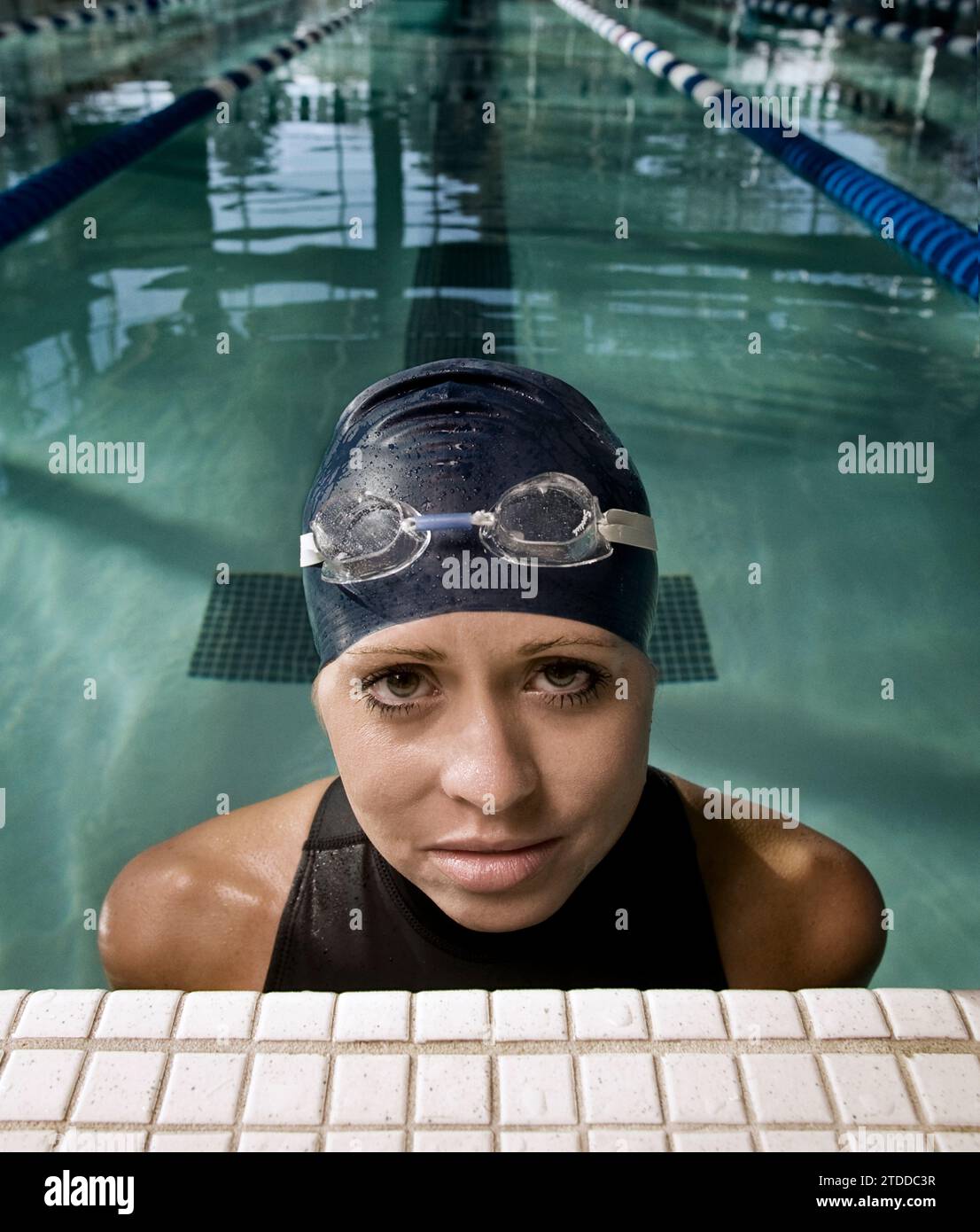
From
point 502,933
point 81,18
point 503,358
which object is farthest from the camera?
point 81,18

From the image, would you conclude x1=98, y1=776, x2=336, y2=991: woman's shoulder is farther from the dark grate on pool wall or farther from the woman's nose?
the dark grate on pool wall

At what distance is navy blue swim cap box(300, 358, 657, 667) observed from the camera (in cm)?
153

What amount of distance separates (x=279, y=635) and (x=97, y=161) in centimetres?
482

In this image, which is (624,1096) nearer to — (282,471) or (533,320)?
(282,471)

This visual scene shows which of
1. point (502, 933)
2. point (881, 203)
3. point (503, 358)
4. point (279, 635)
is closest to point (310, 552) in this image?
point (502, 933)

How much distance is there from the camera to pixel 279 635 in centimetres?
405

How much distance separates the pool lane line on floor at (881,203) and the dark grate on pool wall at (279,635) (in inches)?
119

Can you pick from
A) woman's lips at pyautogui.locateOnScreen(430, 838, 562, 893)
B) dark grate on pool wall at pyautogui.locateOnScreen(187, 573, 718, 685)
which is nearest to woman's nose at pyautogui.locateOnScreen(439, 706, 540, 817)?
woman's lips at pyautogui.locateOnScreen(430, 838, 562, 893)

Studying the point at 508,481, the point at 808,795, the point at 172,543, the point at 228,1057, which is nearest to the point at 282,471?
the point at 172,543

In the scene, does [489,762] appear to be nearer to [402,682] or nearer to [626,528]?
[402,682]

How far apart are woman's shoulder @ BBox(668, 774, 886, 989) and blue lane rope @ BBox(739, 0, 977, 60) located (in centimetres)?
1473

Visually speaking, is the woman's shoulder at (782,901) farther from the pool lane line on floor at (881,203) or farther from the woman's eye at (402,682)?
the pool lane line on floor at (881,203)

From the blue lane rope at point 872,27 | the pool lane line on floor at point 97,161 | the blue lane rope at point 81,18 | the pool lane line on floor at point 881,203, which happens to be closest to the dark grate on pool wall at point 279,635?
the pool lane line on floor at point 881,203
